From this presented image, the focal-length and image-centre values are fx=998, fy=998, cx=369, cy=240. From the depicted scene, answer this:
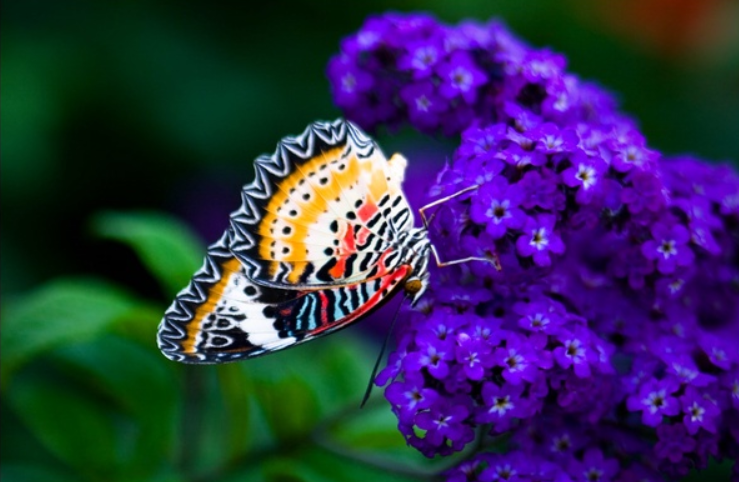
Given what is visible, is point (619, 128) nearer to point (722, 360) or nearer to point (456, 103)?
point (456, 103)

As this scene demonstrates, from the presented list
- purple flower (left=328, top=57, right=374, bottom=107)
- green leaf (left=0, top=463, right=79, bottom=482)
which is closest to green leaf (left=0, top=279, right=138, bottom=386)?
green leaf (left=0, top=463, right=79, bottom=482)

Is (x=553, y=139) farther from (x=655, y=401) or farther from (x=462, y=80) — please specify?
(x=655, y=401)

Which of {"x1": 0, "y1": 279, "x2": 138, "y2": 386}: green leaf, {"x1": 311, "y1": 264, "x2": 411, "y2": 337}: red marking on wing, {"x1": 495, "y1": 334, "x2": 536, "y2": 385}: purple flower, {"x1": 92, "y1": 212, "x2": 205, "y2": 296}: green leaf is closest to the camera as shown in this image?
{"x1": 495, "y1": 334, "x2": 536, "y2": 385}: purple flower

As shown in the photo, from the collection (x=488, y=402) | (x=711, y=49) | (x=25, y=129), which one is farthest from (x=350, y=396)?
(x=711, y=49)

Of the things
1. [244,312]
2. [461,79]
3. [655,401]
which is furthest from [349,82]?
[655,401]

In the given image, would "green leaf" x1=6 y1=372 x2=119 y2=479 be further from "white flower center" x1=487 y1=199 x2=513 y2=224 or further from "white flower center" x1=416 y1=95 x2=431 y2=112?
"white flower center" x1=487 y1=199 x2=513 y2=224
